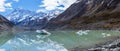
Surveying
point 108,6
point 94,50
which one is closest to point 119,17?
point 108,6

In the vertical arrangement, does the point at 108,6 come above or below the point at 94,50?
above

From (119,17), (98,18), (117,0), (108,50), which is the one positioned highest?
(117,0)

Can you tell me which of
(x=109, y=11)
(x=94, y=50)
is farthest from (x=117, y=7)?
(x=94, y=50)

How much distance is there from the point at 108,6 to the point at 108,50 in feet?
533

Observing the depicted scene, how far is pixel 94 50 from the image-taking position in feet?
102

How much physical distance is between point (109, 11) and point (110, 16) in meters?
14.8

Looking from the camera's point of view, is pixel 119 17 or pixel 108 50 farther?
pixel 119 17

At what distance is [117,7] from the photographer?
173750mm

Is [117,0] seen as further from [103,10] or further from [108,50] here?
[108,50]

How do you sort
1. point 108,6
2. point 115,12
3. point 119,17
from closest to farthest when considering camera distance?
point 119,17
point 115,12
point 108,6

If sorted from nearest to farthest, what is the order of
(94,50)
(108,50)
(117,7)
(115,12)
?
(108,50) < (94,50) < (115,12) < (117,7)

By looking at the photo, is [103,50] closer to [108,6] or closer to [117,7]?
[117,7]

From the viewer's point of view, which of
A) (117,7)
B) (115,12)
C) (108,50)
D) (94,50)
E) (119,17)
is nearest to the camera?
(108,50)

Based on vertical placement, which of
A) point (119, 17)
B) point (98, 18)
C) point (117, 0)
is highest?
point (117, 0)
